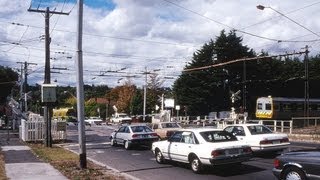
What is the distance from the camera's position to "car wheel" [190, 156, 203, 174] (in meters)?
16.3

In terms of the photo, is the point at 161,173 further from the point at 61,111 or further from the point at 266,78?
the point at 61,111

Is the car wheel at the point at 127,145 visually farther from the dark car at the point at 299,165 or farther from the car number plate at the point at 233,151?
the dark car at the point at 299,165

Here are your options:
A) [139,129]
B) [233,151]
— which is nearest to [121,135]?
[139,129]

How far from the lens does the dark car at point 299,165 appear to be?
11141 mm

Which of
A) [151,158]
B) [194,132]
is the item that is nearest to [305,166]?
[194,132]

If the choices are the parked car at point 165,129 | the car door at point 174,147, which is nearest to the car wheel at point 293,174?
the car door at point 174,147

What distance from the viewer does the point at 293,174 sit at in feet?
38.6

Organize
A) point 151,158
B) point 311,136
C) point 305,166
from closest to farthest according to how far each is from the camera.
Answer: point 305,166, point 151,158, point 311,136

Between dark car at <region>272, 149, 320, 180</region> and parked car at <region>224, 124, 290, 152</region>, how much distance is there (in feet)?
25.0

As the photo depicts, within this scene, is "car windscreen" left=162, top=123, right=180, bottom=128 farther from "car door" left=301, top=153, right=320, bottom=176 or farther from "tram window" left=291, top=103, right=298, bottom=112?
"tram window" left=291, top=103, right=298, bottom=112

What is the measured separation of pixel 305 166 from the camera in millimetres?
11336

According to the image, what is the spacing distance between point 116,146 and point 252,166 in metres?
13.8

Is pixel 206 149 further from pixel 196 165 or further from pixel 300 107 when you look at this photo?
pixel 300 107

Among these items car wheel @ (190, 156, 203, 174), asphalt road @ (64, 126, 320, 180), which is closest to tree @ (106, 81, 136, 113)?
asphalt road @ (64, 126, 320, 180)
